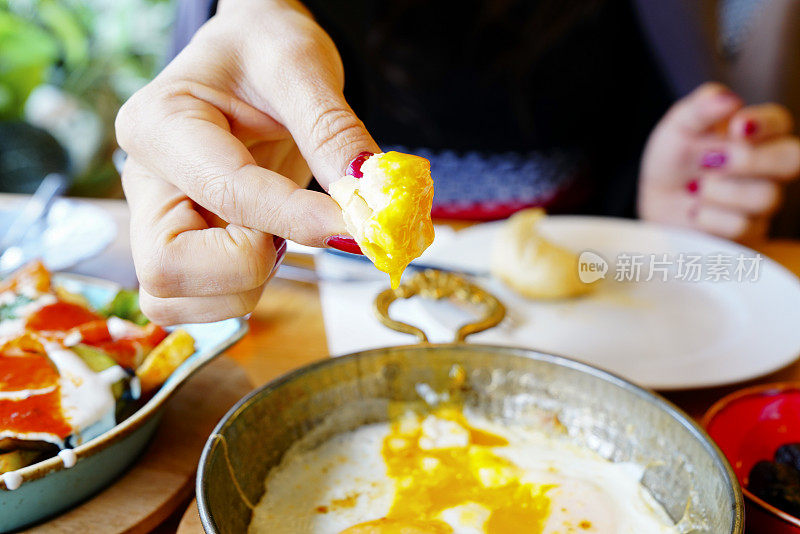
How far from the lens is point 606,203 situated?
1.42m

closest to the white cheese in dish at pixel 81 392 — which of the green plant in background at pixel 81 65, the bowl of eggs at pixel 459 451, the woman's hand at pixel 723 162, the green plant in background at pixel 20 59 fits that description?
the bowl of eggs at pixel 459 451

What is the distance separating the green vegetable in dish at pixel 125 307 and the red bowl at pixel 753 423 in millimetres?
569

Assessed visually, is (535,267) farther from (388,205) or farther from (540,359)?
(388,205)

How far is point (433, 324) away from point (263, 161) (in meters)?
0.34

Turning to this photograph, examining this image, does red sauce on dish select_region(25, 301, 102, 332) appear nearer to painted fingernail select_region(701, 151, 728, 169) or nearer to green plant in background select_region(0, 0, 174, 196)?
painted fingernail select_region(701, 151, 728, 169)

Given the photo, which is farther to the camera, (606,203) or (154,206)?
(606,203)

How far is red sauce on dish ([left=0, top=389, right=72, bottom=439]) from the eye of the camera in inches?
19.8

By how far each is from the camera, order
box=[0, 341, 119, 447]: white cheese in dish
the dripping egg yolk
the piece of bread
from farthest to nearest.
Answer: the piece of bread < box=[0, 341, 119, 447]: white cheese in dish < the dripping egg yolk

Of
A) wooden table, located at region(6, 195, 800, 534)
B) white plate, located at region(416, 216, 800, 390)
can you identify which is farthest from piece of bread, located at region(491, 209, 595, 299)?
wooden table, located at region(6, 195, 800, 534)

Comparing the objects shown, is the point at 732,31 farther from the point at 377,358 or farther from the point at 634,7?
the point at 377,358

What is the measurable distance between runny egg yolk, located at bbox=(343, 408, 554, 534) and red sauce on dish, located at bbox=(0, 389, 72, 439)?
9.1 inches

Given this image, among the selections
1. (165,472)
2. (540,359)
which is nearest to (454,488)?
(540,359)

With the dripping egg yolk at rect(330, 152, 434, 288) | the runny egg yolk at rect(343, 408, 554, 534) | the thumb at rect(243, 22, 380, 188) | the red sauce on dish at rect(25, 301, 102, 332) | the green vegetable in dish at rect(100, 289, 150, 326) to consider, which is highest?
the thumb at rect(243, 22, 380, 188)

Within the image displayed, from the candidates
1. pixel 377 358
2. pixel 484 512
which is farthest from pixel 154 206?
pixel 484 512
